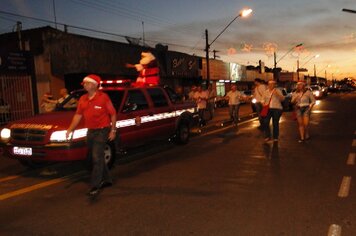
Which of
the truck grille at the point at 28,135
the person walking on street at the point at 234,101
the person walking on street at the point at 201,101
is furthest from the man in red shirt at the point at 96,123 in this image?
the person walking on street at the point at 234,101

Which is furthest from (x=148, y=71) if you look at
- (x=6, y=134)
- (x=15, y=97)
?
(x=15, y=97)

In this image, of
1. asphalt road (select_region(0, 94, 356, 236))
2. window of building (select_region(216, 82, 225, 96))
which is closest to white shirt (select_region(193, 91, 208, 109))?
asphalt road (select_region(0, 94, 356, 236))

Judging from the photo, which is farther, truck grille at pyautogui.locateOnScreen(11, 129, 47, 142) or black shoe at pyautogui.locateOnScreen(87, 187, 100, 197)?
truck grille at pyautogui.locateOnScreen(11, 129, 47, 142)

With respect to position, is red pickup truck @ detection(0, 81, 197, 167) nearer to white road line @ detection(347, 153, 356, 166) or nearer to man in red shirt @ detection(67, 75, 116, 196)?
man in red shirt @ detection(67, 75, 116, 196)

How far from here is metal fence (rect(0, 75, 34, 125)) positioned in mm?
17000

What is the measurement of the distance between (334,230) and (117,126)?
5.17m

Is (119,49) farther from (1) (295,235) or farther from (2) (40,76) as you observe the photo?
(1) (295,235)

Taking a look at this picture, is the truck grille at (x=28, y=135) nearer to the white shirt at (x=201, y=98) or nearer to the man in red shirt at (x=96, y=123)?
the man in red shirt at (x=96, y=123)

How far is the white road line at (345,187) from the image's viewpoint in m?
6.45

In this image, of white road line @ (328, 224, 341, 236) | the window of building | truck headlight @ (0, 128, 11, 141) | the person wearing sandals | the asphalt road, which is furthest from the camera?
the window of building

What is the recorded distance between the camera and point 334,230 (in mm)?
4875

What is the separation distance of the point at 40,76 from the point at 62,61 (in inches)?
47.4

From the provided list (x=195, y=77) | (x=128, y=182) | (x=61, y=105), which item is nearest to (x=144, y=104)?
(x=61, y=105)

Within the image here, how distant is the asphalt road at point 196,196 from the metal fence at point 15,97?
755 cm
